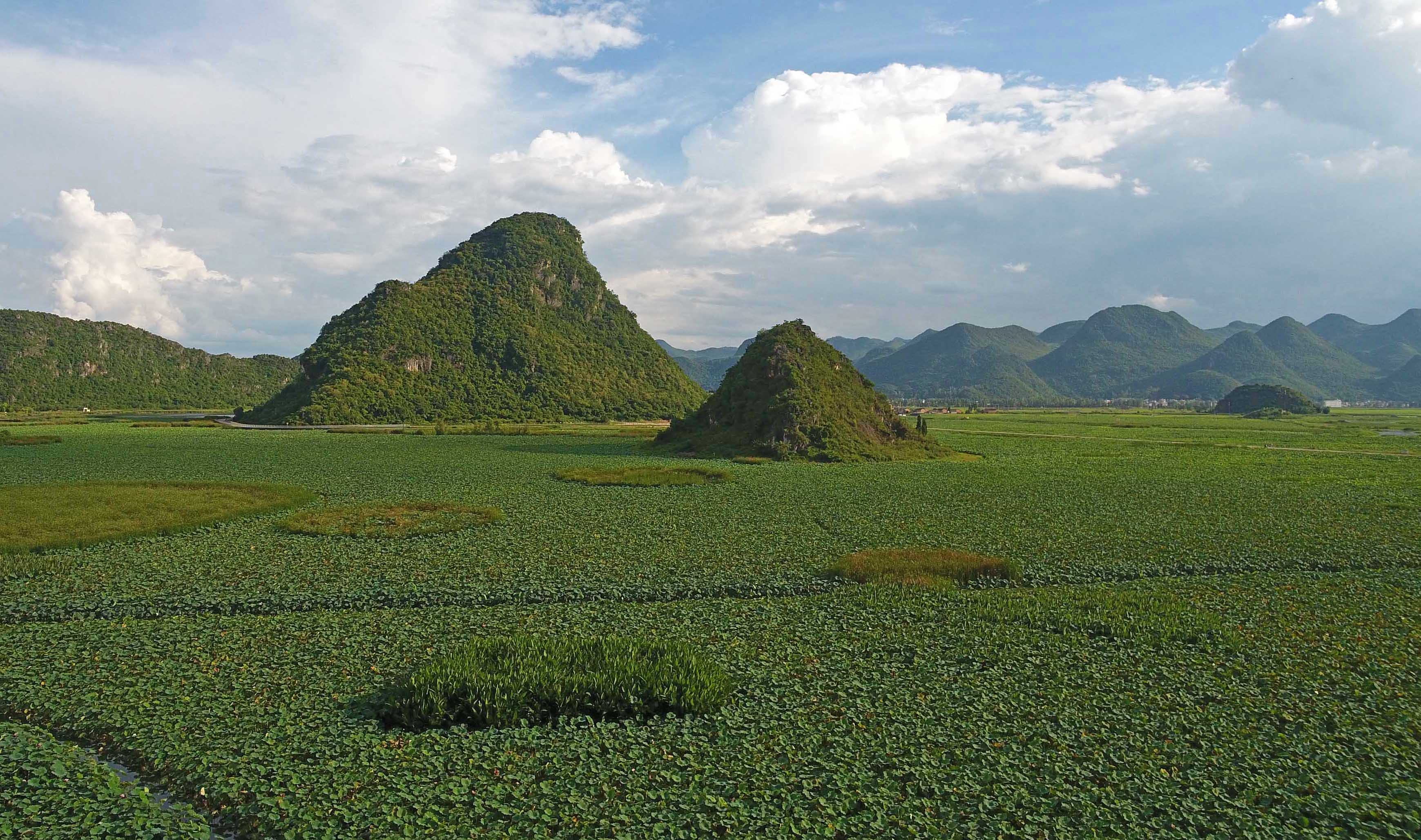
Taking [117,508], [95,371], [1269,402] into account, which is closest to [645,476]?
[117,508]

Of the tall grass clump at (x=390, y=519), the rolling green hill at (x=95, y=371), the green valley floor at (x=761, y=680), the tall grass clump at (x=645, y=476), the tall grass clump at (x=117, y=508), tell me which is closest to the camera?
the green valley floor at (x=761, y=680)

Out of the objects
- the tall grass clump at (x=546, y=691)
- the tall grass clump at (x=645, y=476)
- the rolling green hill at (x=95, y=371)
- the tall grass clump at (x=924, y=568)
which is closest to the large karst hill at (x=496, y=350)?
the rolling green hill at (x=95, y=371)

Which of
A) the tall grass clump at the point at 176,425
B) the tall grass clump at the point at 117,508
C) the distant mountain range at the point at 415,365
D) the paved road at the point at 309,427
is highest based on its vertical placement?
the distant mountain range at the point at 415,365

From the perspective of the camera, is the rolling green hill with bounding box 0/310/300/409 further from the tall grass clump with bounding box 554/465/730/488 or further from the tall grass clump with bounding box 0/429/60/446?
the tall grass clump with bounding box 554/465/730/488

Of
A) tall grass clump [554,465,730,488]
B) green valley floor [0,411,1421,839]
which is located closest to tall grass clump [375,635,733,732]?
green valley floor [0,411,1421,839]

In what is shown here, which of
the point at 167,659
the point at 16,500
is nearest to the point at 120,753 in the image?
the point at 167,659

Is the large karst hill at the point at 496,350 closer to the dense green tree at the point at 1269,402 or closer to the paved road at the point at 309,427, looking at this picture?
the paved road at the point at 309,427

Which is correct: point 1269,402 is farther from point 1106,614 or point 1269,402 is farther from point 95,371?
point 95,371
